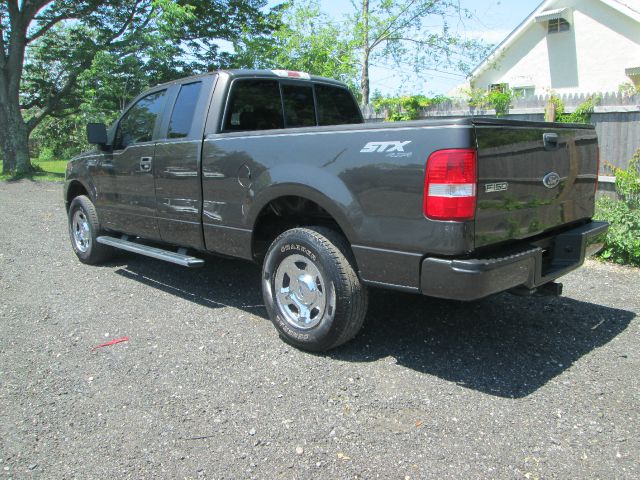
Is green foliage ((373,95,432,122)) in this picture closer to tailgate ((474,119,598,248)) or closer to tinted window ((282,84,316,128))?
tinted window ((282,84,316,128))

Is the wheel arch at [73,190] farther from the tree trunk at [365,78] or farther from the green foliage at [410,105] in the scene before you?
the tree trunk at [365,78]

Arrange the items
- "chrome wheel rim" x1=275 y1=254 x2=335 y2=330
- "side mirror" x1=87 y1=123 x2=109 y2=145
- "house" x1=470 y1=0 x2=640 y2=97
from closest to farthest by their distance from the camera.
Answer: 1. "chrome wheel rim" x1=275 y1=254 x2=335 y2=330
2. "side mirror" x1=87 y1=123 x2=109 y2=145
3. "house" x1=470 y1=0 x2=640 y2=97

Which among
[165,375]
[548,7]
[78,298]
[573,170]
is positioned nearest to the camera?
[165,375]

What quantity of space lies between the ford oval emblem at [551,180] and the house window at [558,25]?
722 inches

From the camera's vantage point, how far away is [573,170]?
3.82 meters

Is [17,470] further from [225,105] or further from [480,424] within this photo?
[225,105]

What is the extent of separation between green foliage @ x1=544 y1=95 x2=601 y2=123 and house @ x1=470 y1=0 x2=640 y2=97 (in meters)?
11.0

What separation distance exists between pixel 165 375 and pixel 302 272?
3.76ft

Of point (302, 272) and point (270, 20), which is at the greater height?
point (270, 20)

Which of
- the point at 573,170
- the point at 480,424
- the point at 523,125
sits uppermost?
the point at 523,125

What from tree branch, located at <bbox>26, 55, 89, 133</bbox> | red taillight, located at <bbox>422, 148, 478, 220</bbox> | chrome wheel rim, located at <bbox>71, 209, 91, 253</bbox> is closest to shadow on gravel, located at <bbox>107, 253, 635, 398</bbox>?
red taillight, located at <bbox>422, 148, 478, 220</bbox>

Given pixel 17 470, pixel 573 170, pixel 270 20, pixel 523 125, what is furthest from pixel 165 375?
pixel 270 20

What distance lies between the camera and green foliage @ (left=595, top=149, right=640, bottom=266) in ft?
19.9

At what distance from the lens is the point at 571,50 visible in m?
19.0
